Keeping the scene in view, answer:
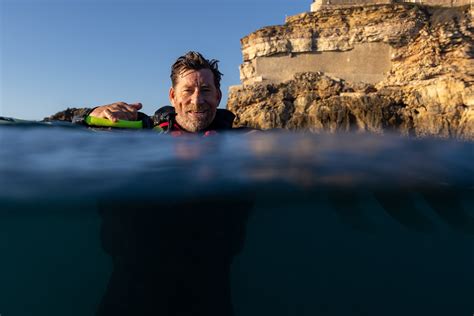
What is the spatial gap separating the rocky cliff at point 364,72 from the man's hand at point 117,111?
22818mm

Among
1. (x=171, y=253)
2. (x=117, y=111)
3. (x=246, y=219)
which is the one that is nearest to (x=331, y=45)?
(x=246, y=219)

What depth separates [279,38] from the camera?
111ft

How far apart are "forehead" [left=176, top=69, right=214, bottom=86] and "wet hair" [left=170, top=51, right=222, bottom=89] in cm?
3

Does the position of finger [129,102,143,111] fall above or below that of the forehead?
below

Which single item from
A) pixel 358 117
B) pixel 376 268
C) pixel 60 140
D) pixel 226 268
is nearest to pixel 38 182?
pixel 60 140

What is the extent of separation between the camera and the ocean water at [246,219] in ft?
10.8

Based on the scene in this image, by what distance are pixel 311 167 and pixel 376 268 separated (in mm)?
1432

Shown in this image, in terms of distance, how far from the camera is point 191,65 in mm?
3789

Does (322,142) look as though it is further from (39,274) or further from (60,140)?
(39,274)

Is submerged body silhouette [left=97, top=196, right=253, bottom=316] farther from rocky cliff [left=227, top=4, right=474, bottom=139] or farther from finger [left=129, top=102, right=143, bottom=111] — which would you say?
rocky cliff [left=227, top=4, right=474, bottom=139]

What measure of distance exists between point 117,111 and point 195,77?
904mm

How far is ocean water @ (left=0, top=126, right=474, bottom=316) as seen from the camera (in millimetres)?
3299

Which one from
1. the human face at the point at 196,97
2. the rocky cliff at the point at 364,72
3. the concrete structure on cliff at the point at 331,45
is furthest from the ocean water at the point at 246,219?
the concrete structure on cliff at the point at 331,45

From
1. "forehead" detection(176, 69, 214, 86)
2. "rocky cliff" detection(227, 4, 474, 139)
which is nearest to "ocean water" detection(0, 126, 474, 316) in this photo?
"forehead" detection(176, 69, 214, 86)
